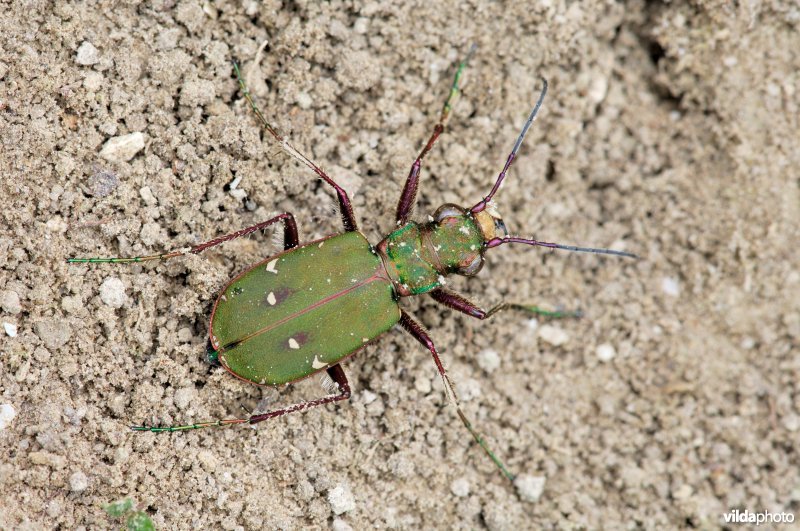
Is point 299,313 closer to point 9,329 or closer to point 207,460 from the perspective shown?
point 207,460

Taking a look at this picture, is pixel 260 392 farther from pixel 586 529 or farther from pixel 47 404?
pixel 586 529

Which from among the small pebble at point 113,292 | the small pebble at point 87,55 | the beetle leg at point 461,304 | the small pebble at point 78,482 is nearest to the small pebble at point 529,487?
the beetle leg at point 461,304

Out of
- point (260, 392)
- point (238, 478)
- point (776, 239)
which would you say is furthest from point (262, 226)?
point (776, 239)

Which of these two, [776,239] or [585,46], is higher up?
[585,46]

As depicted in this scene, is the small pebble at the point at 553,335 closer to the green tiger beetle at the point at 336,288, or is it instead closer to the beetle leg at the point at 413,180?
the green tiger beetle at the point at 336,288

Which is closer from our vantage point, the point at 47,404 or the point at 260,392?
the point at 47,404

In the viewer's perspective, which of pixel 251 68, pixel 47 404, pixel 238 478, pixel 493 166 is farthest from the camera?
pixel 493 166
